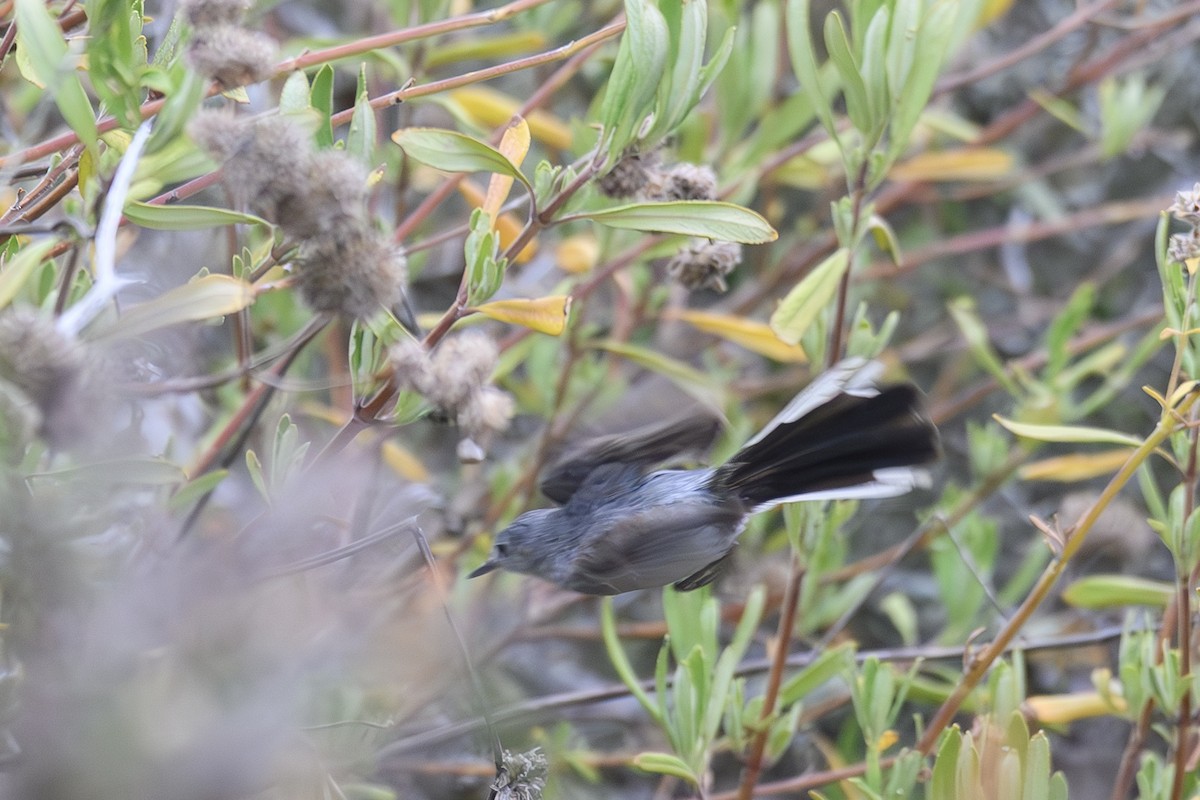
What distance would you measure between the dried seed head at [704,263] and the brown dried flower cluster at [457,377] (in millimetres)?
324

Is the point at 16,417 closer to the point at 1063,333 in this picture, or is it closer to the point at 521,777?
the point at 521,777

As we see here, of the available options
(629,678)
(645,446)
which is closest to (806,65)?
(645,446)

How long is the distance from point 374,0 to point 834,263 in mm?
1103

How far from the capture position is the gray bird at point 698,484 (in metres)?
0.85

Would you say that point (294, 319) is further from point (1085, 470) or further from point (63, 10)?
point (1085, 470)

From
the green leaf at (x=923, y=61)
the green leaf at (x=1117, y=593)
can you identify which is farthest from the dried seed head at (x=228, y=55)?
the green leaf at (x=1117, y=593)

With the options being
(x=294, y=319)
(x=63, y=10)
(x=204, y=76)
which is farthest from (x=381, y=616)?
(x=294, y=319)

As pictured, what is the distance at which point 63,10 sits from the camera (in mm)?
900

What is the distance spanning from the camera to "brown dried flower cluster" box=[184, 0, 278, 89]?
0.66 m

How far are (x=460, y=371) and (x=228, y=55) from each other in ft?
0.75

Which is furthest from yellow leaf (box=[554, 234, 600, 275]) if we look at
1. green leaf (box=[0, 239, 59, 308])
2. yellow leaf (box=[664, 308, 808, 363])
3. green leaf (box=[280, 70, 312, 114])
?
green leaf (box=[0, 239, 59, 308])

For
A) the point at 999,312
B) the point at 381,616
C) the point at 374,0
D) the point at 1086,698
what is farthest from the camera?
the point at 999,312

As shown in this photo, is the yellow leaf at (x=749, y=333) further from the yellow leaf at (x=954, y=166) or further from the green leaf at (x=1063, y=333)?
the yellow leaf at (x=954, y=166)

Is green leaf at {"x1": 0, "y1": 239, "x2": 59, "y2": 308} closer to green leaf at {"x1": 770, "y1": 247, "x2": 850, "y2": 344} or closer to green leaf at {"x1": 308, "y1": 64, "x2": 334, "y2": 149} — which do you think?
green leaf at {"x1": 308, "y1": 64, "x2": 334, "y2": 149}
